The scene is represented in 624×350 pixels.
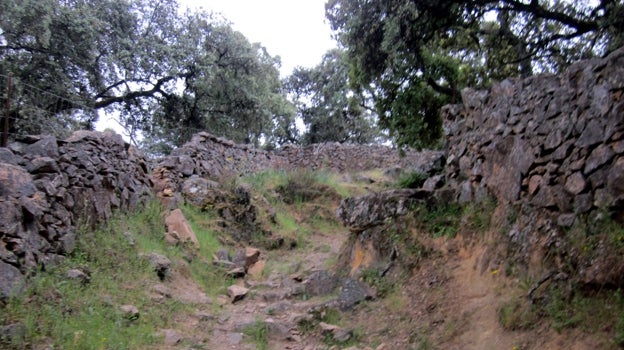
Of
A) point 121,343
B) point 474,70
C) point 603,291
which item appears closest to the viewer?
point 603,291

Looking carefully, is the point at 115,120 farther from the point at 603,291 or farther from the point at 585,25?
the point at 603,291

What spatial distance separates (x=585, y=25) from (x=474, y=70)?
2.84m

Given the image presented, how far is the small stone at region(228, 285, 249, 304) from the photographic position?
702 centimetres

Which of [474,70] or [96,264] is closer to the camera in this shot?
[96,264]

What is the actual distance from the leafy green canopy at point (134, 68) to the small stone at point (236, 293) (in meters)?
5.91

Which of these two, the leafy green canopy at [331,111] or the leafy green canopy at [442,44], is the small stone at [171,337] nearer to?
the leafy green canopy at [442,44]

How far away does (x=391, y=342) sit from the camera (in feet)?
16.1

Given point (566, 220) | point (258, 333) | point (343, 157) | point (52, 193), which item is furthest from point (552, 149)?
point (343, 157)

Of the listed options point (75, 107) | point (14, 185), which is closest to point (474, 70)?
point (14, 185)

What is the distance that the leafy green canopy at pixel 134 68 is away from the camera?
12180 millimetres

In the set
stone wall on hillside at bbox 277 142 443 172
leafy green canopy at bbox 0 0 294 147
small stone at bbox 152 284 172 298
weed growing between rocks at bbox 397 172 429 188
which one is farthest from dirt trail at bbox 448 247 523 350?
stone wall on hillside at bbox 277 142 443 172

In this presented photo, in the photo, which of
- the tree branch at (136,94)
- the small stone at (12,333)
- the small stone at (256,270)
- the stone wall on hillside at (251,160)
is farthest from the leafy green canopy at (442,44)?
the tree branch at (136,94)

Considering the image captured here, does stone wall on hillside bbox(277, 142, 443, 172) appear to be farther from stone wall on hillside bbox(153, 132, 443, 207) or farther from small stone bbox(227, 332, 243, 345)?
small stone bbox(227, 332, 243, 345)

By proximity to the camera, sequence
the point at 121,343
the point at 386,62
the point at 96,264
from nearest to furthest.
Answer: the point at 121,343, the point at 96,264, the point at 386,62
